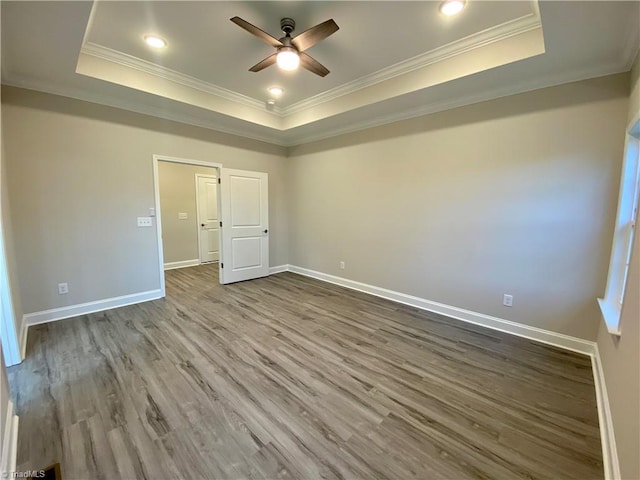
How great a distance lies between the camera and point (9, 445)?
4.76 feet

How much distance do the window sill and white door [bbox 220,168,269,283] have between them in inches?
183

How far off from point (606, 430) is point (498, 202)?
2137 millimetres

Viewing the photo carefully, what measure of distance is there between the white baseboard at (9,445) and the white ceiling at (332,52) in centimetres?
264

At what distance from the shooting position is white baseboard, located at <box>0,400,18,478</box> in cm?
129

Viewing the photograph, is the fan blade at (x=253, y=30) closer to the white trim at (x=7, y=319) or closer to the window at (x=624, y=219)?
the white trim at (x=7, y=319)

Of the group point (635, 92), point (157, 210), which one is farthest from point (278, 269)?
point (635, 92)

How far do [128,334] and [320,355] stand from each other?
2.12m

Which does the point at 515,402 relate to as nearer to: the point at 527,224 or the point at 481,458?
the point at 481,458

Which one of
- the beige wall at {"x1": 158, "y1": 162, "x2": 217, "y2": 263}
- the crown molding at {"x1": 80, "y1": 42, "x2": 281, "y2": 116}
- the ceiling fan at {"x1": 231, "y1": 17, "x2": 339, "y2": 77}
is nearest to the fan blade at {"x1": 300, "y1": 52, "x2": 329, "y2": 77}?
the ceiling fan at {"x1": 231, "y1": 17, "x2": 339, "y2": 77}

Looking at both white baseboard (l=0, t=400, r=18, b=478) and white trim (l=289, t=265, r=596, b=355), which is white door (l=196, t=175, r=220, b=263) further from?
white baseboard (l=0, t=400, r=18, b=478)

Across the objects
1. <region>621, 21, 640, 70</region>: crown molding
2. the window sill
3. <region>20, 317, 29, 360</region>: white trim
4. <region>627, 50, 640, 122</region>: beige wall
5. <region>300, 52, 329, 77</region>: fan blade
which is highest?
<region>300, 52, 329, 77</region>: fan blade

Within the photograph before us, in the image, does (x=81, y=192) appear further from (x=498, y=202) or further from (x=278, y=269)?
(x=498, y=202)

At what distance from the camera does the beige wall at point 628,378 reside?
47.0 inches

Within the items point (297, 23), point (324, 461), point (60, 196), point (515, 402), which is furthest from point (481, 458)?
point (60, 196)
